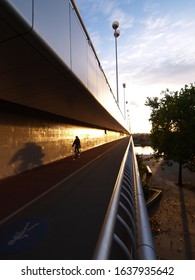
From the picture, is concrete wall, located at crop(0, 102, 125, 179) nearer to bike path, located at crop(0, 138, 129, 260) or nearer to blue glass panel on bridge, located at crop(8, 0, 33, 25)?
bike path, located at crop(0, 138, 129, 260)

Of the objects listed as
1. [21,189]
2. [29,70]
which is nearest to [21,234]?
[21,189]

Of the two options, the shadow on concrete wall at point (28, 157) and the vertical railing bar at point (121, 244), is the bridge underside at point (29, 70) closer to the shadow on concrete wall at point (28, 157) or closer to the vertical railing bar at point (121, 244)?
the shadow on concrete wall at point (28, 157)

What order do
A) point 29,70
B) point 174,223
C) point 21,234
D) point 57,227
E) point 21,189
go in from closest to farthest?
point 21,234, point 57,227, point 29,70, point 21,189, point 174,223

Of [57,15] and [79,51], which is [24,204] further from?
[79,51]

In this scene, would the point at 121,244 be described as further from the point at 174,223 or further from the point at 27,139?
the point at 174,223

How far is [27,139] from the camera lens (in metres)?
11.3

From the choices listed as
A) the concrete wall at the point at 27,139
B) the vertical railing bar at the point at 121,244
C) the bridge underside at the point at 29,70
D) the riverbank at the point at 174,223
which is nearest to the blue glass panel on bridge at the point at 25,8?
the bridge underside at the point at 29,70

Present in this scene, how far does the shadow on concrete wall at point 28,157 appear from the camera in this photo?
10293 millimetres

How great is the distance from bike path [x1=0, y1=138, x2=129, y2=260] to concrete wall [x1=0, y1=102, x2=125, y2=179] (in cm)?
368

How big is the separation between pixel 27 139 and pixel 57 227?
24.8 ft

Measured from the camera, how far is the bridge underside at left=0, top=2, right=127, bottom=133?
4238mm

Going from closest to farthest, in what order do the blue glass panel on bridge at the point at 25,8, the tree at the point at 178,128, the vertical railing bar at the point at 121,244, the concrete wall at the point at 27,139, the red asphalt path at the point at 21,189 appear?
the vertical railing bar at the point at 121,244
the blue glass panel on bridge at the point at 25,8
the red asphalt path at the point at 21,189
the concrete wall at the point at 27,139
the tree at the point at 178,128

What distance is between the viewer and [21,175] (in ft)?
32.9
